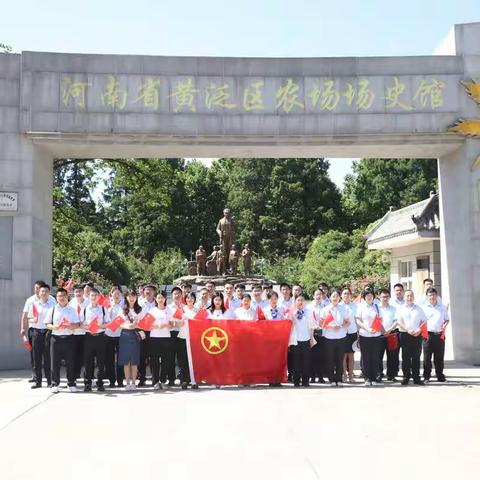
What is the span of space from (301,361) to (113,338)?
110 inches

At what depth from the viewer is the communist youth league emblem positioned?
31.7ft

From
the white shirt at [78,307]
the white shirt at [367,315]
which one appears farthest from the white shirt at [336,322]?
the white shirt at [78,307]

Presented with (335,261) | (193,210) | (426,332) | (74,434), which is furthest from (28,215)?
(193,210)

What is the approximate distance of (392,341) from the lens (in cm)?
1014

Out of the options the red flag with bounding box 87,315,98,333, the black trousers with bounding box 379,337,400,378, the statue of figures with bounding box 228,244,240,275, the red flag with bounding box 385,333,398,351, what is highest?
the statue of figures with bounding box 228,244,240,275

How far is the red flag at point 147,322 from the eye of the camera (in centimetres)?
958

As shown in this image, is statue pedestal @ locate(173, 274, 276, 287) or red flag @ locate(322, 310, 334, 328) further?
statue pedestal @ locate(173, 274, 276, 287)

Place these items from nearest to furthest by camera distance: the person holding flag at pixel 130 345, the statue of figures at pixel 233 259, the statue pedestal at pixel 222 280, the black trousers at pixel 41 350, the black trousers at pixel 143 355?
the person holding flag at pixel 130 345
the black trousers at pixel 41 350
the black trousers at pixel 143 355
the statue pedestal at pixel 222 280
the statue of figures at pixel 233 259

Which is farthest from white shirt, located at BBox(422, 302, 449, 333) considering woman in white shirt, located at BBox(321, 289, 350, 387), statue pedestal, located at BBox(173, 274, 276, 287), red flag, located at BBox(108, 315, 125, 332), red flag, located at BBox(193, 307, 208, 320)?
statue pedestal, located at BBox(173, 274, 276, 287)

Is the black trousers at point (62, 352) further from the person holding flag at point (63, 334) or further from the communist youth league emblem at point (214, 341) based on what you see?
the communist youth league emblem at point (214, 341)

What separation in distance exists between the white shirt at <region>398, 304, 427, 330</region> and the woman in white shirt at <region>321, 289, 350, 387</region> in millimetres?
841

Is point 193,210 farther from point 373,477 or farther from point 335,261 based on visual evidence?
point 373,477

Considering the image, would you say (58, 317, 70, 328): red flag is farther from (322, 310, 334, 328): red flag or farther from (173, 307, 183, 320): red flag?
(322, 310, 334, 328): red flag

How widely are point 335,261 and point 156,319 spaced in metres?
22.7
